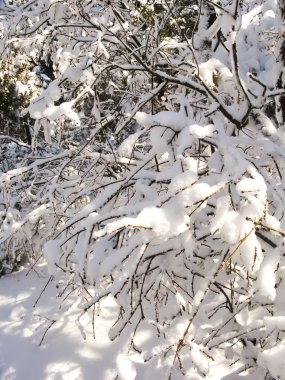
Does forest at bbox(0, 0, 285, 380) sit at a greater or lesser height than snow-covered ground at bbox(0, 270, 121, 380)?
greater

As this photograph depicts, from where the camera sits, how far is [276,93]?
207 cm

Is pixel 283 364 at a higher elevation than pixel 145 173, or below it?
below

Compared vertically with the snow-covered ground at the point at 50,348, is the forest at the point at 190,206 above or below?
above

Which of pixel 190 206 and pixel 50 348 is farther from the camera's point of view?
pixel 50 348

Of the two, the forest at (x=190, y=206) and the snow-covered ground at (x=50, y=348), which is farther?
the snow-covered ground at (x=50, y=348)

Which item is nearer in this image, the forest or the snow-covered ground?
the forest

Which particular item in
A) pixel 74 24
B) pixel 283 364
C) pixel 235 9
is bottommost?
pixel 283 364

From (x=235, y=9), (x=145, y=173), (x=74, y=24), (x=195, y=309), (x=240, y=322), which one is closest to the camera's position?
(x=195, y=309)

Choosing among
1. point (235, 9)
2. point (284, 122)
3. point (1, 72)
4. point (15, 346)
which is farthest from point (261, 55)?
point (1, 72)

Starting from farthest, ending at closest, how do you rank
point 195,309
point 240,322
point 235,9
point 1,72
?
point 1,72
point 240,322
point 235,9
point 195,309

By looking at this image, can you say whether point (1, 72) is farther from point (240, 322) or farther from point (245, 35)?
point (240, 322)

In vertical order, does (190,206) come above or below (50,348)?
above

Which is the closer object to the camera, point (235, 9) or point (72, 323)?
point (235, 9)

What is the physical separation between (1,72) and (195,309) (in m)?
10.7
